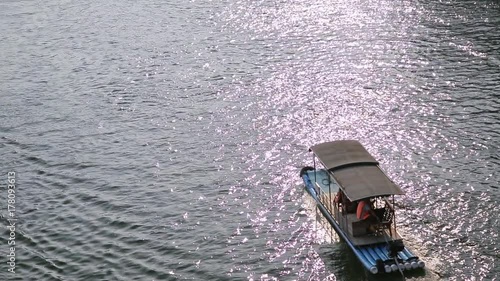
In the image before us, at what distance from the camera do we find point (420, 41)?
219ft

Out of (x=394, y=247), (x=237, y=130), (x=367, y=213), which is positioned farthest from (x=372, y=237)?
(x=237, y=130)

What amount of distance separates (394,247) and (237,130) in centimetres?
2065

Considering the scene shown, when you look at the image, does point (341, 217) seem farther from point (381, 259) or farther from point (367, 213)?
point (381, 259)

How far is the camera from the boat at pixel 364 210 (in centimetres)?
3494

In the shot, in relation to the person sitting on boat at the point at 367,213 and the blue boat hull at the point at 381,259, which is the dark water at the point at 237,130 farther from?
the person sitting on boat at the point at 367,213

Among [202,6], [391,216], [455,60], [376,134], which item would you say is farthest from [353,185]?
[202,6]

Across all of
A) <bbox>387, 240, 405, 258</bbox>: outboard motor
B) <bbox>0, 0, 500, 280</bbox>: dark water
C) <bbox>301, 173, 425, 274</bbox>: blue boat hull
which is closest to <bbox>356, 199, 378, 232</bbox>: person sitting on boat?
<bbox>301, 173, 425, 274</bbox>: blue boat hull

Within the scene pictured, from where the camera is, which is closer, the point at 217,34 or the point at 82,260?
the point at 82,260

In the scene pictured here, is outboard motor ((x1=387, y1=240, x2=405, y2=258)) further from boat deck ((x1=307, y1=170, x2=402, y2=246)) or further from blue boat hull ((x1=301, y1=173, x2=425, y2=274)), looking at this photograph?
boat deck ((x1=307, y1=170, x2=402, y2=246))

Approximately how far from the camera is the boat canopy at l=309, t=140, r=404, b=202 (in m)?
36.1

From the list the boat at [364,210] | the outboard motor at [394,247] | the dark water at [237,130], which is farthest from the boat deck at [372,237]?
the dark water at [237,130]

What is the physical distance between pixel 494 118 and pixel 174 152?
23402mm

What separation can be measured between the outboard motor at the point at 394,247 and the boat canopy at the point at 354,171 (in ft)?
8.23

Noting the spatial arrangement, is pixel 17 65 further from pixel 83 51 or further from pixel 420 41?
pixel 420 41
